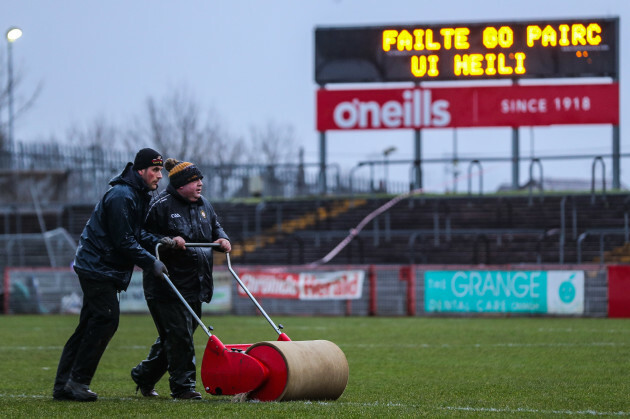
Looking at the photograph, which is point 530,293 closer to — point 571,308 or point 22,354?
point 571,308

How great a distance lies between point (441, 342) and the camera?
47.2ft

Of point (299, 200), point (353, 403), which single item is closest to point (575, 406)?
point (353, 403)

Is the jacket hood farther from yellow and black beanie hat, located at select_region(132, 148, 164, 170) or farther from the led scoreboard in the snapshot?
the led scoreboard

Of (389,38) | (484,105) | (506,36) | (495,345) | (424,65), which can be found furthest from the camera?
(484,105)

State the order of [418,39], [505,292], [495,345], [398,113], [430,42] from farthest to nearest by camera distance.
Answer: [398,113], [418,39], [430,42], [505,292], [495,345]

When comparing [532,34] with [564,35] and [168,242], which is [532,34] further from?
[168,242]

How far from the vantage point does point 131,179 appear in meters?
8.38

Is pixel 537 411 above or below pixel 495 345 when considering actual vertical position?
above

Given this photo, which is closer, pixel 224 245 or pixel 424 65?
pixel 224 245

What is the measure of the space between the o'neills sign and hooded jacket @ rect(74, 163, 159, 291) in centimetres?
2406

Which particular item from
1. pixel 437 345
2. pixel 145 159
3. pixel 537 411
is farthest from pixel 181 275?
pixel 437 345

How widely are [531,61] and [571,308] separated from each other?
12.4m

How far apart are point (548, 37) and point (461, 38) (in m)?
2.39

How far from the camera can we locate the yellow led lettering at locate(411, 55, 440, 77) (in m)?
30.6
